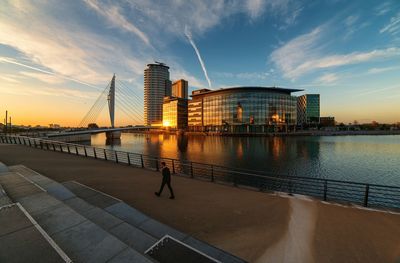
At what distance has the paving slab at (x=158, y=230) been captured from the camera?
4.74 metres

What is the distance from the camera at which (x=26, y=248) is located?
281 cm

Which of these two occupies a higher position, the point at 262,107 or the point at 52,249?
the point at 262,107

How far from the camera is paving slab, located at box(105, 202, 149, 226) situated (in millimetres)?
5445

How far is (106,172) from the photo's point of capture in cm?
1178

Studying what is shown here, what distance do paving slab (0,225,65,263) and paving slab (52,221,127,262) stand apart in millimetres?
284

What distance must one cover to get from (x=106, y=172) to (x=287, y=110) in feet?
394

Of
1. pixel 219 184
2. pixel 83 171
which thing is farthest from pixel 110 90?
pixel 219 184

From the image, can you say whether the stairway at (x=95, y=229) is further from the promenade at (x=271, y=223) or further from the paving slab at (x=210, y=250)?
the promenade at (x=271, y=223)

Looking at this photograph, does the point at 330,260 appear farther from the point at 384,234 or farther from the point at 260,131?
the point at 260,131

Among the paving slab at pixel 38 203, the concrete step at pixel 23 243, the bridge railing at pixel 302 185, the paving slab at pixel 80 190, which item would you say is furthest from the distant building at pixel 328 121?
the concrete step at pixel 23 243

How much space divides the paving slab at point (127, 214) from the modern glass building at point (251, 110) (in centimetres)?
10570

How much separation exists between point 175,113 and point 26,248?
158 metres

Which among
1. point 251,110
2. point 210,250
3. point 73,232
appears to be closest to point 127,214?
point 73,232

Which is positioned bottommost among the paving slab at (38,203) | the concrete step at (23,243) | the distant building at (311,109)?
the paving slab at (38,203)
